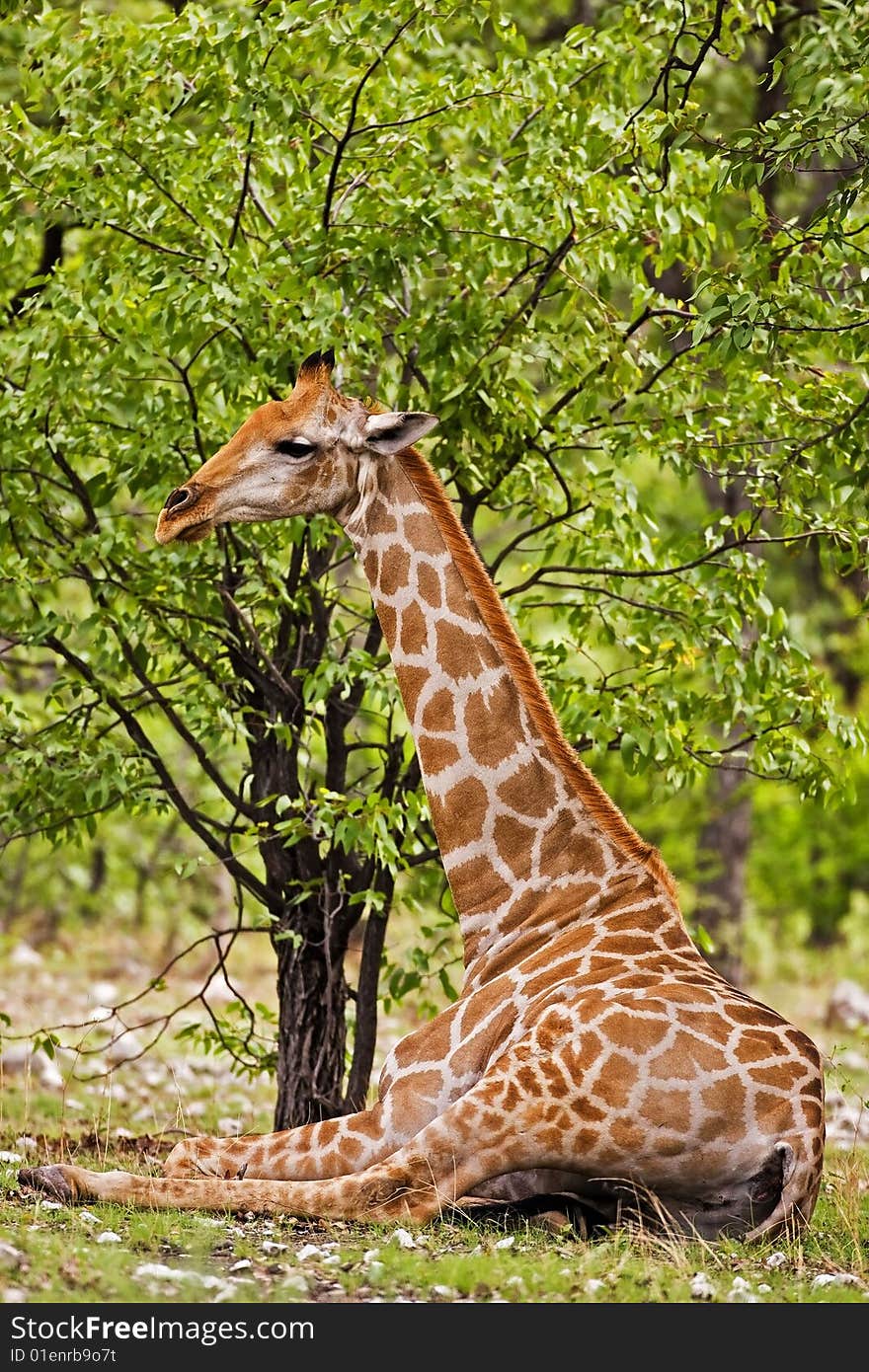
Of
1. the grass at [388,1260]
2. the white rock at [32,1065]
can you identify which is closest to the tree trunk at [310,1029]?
the grass at [388,1260]

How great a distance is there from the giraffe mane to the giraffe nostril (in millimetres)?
956

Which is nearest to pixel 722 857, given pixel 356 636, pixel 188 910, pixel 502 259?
pixel 188 910

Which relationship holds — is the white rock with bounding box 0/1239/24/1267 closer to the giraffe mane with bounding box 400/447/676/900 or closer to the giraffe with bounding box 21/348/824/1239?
the giraffe with bounding box 21/348/824/1239

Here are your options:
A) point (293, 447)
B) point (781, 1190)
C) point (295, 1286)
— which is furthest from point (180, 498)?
point (781, 1190)

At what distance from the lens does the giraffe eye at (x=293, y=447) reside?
660cm

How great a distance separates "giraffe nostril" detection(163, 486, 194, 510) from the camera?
252 inches

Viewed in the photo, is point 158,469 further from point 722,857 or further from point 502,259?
point 722,857

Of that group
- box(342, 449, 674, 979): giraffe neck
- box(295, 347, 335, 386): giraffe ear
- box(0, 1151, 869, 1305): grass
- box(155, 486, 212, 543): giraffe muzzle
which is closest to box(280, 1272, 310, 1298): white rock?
box(0, 1151, 869, 1305): grass

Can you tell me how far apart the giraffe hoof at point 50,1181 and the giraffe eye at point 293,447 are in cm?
290

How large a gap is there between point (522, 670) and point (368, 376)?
190cm

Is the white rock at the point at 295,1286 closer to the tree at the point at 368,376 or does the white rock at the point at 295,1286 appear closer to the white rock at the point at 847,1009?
the tree at the point at 368,376

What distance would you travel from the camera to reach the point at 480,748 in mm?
6562
